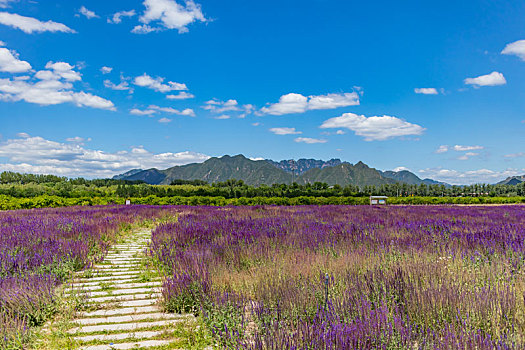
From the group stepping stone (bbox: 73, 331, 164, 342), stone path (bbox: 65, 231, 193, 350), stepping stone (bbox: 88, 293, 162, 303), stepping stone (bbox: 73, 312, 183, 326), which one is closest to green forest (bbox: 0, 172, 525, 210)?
stone path (bbox: 65, 231, 193, 350)

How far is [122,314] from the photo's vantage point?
145 inches

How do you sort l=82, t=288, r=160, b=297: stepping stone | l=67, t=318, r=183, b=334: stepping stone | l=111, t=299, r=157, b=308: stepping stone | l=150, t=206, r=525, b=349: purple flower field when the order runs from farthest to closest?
l=82, t=288, r=160, b=297: stepping stone < l=111, t=299, r=157, b=308: stepping stone < l=67, t=318, r=183, b=334: stepping stone < l=150, t=206, r=525, b=349: purple flower field

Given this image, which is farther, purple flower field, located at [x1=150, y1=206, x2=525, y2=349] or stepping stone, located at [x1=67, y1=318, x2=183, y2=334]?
stepping stone, located at [x1=67, y1=318, x2=183, y2=334]

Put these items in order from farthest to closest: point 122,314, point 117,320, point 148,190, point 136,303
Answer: point 148,190 < point 136,303 < point 122,314 < point 117,320

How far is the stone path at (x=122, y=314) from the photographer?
2998 millimetres

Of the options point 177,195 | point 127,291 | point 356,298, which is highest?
point 356,298

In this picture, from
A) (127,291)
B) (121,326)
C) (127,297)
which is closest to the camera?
(121,326)

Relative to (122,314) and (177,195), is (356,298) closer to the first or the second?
(122,314)

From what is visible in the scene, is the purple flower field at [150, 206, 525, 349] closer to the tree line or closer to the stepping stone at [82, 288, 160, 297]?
the stepping stone at [82, 288, 160, 297]

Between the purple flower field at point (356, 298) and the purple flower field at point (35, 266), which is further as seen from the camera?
the purple flower field at point (35, 266)

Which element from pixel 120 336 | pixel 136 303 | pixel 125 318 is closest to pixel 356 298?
pixel 120 336

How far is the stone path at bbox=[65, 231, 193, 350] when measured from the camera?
3.00 m

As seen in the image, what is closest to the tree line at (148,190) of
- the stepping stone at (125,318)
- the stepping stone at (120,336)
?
the stepping stone at (125,318)

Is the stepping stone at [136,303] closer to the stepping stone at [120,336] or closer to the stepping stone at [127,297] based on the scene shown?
the stepping stone at [127,297]
